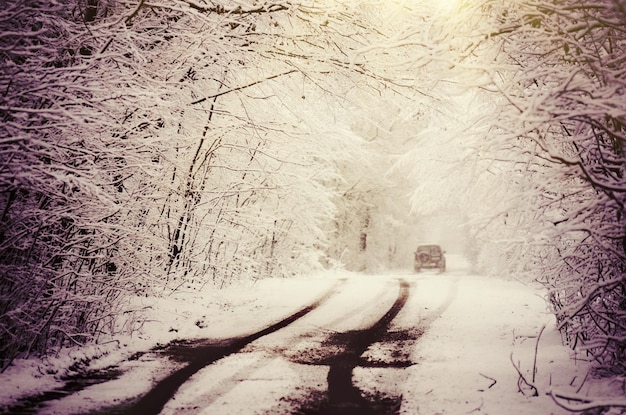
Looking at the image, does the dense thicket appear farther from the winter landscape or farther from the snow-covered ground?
the snow-covered ground

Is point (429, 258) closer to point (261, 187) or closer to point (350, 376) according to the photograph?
point (261, 187)

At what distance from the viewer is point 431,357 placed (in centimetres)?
595

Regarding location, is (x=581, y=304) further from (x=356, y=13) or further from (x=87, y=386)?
(x=87, y=386)

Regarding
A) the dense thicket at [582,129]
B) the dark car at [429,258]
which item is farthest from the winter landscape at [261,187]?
the dark car at [429,258]

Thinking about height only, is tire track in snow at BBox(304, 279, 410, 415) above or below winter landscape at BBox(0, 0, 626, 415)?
below

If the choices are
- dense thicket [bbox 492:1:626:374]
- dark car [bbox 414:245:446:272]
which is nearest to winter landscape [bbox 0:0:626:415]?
dense thicket [bbox 492:1:626:374]

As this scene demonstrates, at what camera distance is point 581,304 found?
3811 millimetres

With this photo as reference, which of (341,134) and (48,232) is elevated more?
(341,134)

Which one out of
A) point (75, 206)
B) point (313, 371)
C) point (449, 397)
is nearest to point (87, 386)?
point (75, 206)

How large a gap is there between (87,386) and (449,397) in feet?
12.2

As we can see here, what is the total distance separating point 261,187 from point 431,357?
5.00 metres

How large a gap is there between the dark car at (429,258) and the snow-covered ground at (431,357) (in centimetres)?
1689

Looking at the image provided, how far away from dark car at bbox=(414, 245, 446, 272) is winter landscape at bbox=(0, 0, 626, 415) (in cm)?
1864

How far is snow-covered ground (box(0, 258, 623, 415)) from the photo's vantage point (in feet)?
14.1
